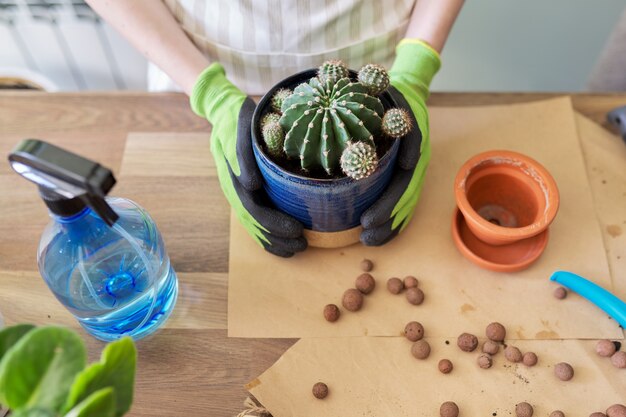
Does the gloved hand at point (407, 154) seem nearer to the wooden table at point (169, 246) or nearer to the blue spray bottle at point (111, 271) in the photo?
the wooden table at point (169, 246)

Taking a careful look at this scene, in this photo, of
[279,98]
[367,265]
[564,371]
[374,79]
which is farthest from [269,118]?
[564,371]

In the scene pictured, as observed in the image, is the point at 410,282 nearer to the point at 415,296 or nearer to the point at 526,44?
the point at 415,296

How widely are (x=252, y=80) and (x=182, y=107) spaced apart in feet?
0.43

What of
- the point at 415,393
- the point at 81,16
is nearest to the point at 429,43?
the point at 415,393

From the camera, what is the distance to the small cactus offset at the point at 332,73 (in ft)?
2.24

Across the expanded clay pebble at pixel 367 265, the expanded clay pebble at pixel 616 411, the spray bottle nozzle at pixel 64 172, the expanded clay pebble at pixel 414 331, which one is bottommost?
the expanded clay pebble at pixel 616 411

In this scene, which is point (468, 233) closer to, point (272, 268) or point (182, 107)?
point (272, 268)

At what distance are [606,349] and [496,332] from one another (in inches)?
5.2

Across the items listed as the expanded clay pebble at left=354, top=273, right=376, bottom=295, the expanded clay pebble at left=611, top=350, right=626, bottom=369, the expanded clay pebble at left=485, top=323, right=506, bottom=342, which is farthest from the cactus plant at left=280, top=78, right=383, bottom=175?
the expanded clay pebble at left=611, top=350, right=626, bottom=369

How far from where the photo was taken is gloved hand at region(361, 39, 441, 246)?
0.75 m

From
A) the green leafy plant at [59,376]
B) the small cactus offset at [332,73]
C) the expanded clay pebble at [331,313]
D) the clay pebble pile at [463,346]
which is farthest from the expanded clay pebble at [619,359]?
the green leafy plant at [59,376]

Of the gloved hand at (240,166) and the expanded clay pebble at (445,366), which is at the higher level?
the gloved hand at (240,166)

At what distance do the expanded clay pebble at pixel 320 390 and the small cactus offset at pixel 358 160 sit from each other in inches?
10.0

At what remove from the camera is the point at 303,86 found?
0.68 metres
